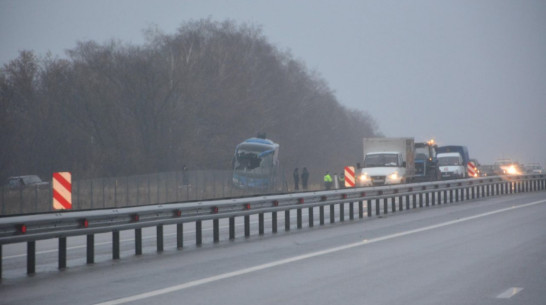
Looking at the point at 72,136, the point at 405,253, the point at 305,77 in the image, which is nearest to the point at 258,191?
the point at 72,136

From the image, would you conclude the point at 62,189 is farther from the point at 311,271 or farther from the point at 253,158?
the point at 253,158

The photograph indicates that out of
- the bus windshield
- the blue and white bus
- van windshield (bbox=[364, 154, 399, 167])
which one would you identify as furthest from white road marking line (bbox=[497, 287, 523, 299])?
the bus windshield

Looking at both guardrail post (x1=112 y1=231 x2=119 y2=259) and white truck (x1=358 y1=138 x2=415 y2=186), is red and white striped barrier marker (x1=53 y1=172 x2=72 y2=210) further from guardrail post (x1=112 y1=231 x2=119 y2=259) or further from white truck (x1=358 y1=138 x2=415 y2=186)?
white truck (x1=358 y1=138 x2=415 y2=186)

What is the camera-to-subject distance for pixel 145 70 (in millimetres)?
76688

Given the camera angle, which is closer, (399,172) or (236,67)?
(399,172)

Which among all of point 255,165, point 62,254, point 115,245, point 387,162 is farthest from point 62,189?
point 255,165

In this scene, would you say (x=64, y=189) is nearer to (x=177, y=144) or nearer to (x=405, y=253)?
(x=405, y=253)

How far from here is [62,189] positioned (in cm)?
2278

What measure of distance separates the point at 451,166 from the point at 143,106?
25.8 meters

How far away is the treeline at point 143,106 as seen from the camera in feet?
217

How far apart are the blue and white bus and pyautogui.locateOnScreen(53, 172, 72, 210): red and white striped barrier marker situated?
90.5 feet

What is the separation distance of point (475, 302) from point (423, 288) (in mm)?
1177

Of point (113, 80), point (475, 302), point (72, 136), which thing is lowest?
→ point (475, 302)

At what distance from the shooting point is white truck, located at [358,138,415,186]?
4962 centimetres
